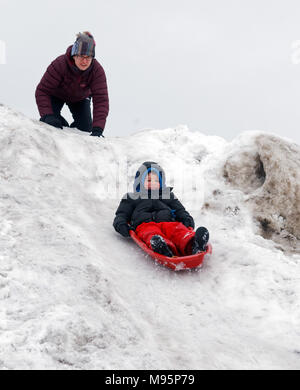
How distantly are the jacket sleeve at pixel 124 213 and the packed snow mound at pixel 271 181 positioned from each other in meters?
1.82

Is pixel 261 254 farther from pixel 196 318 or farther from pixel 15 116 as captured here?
pixel 15 116

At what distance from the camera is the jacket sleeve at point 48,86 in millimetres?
6375

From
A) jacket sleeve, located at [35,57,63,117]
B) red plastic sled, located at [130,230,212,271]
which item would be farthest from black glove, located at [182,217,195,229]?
jacket sleeve, located at [35,57,63,117]

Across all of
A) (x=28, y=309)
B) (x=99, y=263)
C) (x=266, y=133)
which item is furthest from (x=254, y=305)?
(x=266, y=133)

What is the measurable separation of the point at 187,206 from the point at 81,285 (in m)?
3.22

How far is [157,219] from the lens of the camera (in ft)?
15.8

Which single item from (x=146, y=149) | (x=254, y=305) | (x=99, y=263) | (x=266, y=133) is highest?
(x=266, y=133)

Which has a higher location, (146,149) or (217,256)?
(146,149)

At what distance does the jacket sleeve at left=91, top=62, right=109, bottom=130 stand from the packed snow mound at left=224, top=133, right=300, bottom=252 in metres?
2.31

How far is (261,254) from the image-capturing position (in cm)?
425

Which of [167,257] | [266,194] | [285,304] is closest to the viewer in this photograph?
[285,304]

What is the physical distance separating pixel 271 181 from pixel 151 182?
1845 mm

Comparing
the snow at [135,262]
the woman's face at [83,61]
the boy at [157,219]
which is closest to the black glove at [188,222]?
the boy at [157,219]

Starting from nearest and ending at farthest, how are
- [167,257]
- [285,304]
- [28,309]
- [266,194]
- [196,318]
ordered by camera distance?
[28,309], [196,318], [285,304], [167,257], [266,194]
